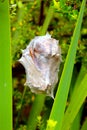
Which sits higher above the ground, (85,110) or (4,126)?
(4,126)

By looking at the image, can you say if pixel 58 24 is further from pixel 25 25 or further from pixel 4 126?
pixel 4 126

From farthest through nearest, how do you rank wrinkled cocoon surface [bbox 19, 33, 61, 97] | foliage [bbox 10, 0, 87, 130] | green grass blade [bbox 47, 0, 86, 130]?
foliage [bbox 10, 0, 87, 130]
wrinkled cocoon surface [bbox 19, 33, 61, 97]
green grass blade [bbox 47, 0, 86, 130]

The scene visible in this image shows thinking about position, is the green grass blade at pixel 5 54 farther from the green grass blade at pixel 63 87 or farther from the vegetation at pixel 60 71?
the green grass blade at pixel 63 87

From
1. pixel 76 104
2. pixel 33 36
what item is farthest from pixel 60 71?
pixel 76 104

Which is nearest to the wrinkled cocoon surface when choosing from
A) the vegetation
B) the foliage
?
the vegetation

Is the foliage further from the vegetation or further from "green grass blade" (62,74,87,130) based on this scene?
"green grass blade" (62,74,87,130)

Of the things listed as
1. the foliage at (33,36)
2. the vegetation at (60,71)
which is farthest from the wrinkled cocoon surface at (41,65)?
the foliage at (33,36)

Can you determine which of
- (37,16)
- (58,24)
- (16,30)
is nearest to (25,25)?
(16,30)

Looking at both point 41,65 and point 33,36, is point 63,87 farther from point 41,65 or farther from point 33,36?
point 33,36
